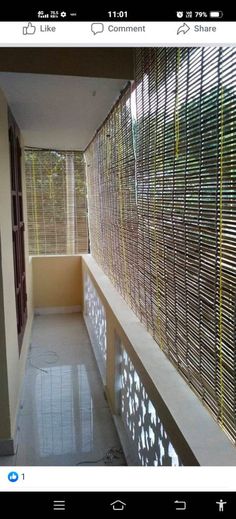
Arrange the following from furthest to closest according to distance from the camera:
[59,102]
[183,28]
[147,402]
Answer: [59,102] → [147,402] → [183,28]

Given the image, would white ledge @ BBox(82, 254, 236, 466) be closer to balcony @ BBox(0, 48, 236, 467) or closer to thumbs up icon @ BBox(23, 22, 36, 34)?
balcony @ BBox(0, 48, 236, 467)

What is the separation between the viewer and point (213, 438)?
0.84 m

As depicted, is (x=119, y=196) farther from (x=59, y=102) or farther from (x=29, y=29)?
(x=29, y=29)

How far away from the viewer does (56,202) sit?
411 cm

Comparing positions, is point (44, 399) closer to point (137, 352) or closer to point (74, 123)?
point (137, 352)

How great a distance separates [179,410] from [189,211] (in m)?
0.51

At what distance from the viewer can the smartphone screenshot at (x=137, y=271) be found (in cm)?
59

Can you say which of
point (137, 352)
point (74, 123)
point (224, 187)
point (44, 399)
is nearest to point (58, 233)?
point (74, 123)

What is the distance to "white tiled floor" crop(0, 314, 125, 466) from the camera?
172cm

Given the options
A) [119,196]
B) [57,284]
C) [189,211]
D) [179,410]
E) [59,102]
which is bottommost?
[57,284]

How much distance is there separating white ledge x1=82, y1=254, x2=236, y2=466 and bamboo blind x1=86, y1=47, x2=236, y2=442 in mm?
29
